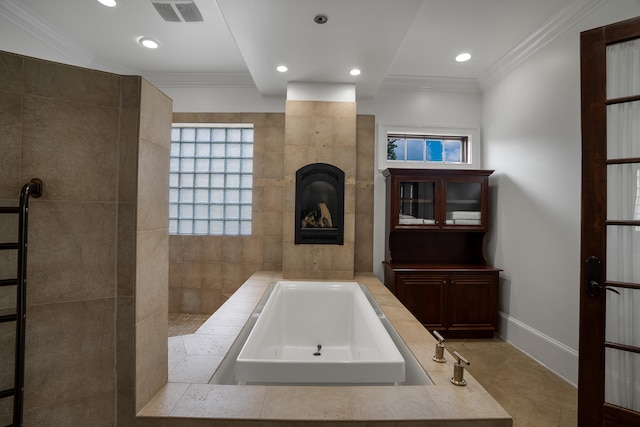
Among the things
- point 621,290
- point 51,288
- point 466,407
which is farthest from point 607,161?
point 51,288

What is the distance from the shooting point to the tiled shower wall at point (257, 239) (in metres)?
3.44

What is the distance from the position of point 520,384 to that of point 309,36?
3124 millimetres

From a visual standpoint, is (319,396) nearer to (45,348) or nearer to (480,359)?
(45,348)

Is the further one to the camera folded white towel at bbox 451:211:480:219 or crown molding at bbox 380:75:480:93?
crown molding at bbox 380:75:480:93

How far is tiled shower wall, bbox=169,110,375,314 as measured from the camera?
11.3ft

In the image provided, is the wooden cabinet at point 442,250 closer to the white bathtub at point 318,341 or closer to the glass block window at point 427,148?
the glass block window at point 427,148

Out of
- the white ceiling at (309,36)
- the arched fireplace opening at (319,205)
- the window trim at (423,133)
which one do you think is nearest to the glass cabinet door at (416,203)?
the window trim at (423,133)

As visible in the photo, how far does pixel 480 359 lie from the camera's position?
256 centimetres

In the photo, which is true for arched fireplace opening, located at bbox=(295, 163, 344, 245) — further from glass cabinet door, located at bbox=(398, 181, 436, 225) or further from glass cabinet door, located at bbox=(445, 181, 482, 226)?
glass cabinet door, located at bbox=(445, 181, 482, 226)

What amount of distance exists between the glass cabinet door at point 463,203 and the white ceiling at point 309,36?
1.25 m

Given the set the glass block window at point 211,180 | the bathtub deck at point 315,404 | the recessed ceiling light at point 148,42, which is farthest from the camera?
the glass block window at point 211,180

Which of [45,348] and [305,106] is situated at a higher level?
[305,106]

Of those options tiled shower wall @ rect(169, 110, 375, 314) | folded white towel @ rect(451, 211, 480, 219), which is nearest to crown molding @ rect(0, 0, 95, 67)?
tiled shower wall @ rect(169, 110, 375, 314)

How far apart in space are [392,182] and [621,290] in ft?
6.42
